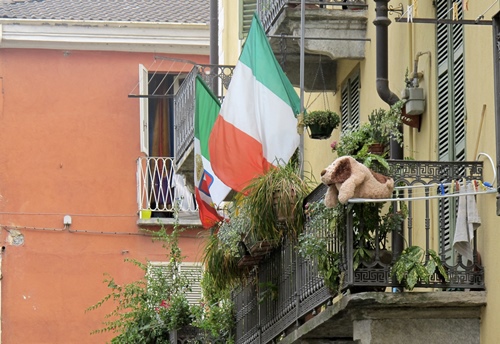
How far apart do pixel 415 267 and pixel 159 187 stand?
17040mm

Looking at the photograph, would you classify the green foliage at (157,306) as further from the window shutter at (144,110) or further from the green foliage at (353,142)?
the green foliage at (353,142)

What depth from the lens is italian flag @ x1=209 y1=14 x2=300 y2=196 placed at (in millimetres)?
16312

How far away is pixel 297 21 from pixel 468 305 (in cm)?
521

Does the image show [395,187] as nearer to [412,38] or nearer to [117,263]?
[412,38]

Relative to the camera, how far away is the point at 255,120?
16703 mm

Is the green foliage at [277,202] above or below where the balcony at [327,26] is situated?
below

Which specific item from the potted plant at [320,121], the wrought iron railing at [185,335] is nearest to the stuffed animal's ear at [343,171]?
the potted plant at [320,121]

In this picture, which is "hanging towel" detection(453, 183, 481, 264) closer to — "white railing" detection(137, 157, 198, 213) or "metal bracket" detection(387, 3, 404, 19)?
"metal bracket" detection(387, 3, 404, 19)

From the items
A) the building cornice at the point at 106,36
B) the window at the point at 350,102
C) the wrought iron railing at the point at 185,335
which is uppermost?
the building cornice at the point at 106,36

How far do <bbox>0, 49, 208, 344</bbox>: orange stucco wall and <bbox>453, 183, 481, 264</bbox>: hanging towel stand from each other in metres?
16.5

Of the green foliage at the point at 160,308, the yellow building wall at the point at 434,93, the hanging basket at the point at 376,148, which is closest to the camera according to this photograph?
the yellow building wall at the point at 434,93

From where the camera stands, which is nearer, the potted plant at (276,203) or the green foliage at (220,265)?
the potted plant at (276,203)

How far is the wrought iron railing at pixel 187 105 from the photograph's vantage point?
21922mm

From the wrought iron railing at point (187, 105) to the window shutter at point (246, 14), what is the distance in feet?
1.74
